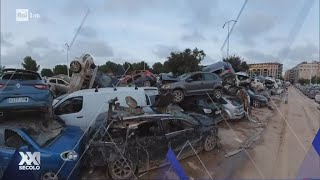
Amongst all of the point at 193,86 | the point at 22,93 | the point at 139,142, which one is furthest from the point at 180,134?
the point at 193,86

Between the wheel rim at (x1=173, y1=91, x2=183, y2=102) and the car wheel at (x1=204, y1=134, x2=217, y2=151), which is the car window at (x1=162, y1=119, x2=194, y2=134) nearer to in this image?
the car wheel at (x1=204, y1=134, x2=217, y2=151)

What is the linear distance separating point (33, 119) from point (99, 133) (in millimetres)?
1757

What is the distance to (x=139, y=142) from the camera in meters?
6.20

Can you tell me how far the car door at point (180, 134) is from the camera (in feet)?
21.9

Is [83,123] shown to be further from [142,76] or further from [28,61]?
[28,61]

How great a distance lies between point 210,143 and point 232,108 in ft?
15.4

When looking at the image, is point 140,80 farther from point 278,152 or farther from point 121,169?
point 121,169

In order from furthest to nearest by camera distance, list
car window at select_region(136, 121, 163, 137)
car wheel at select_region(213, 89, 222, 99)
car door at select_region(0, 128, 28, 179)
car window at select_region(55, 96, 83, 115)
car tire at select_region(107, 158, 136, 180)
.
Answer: car wheel at select_region(213, 89, 222, 99) < car window at select_region(55, 96, 83, 115) < car window at select_region(136, 121, 163, 137) < car tire at select_region(107, 158, 136, 180) < car door at select_region(0, 128, 28, 179)

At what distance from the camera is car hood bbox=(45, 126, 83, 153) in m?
5.69

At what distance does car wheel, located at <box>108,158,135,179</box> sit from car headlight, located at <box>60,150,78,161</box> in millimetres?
738

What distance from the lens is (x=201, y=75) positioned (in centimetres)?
1166

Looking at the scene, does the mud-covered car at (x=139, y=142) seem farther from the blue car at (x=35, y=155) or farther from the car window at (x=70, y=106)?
the car window at (x=70, y=106)

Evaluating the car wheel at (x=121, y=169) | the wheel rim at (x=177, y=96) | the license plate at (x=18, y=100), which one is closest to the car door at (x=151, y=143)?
the car wheel at (x=121, y=169)

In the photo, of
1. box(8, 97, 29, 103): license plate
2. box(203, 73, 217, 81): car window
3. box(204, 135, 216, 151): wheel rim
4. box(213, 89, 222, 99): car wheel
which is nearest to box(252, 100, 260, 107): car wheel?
box(213, 89, 222, 99): car wheel
